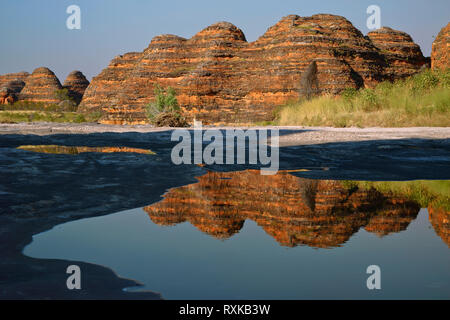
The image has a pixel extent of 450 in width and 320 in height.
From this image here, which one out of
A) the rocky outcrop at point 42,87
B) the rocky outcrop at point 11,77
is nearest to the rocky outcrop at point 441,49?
the rocky outcrop at point 42,87

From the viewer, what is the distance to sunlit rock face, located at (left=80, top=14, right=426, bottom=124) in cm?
5838

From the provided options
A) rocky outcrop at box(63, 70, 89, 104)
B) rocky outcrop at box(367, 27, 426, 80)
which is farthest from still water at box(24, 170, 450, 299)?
rocky outcrop at box(63, 70, 89, 104)

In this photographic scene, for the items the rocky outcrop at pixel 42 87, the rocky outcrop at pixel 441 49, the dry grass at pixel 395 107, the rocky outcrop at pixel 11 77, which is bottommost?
the dry grass at pixel 395 107

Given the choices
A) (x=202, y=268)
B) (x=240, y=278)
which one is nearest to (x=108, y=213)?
(x=202, y=268)

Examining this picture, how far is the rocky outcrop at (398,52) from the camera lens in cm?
6623

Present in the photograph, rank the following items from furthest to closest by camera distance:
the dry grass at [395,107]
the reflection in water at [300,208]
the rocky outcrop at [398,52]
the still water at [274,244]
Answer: the rocky outcrop at [398,52] → the dry grass at [395,107] → the reflection in water at [300,208] → the still water at [274,244]

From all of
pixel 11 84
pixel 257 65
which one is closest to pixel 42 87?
pixel 11 84

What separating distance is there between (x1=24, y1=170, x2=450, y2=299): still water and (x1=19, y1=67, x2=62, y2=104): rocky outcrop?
15310cm

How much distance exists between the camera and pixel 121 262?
258cm

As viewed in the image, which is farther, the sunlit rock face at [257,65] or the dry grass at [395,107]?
the sunlit rock face at [257,65]

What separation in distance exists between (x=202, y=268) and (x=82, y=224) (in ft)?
5.05

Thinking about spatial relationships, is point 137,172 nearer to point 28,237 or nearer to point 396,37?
point 28,237

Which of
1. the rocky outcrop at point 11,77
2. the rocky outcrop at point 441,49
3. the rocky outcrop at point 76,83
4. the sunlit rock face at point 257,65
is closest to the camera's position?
the rocky outcrop at point 441,49

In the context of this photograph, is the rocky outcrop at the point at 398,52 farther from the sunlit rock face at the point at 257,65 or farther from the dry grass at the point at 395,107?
the dry grass at the point at 395,107
